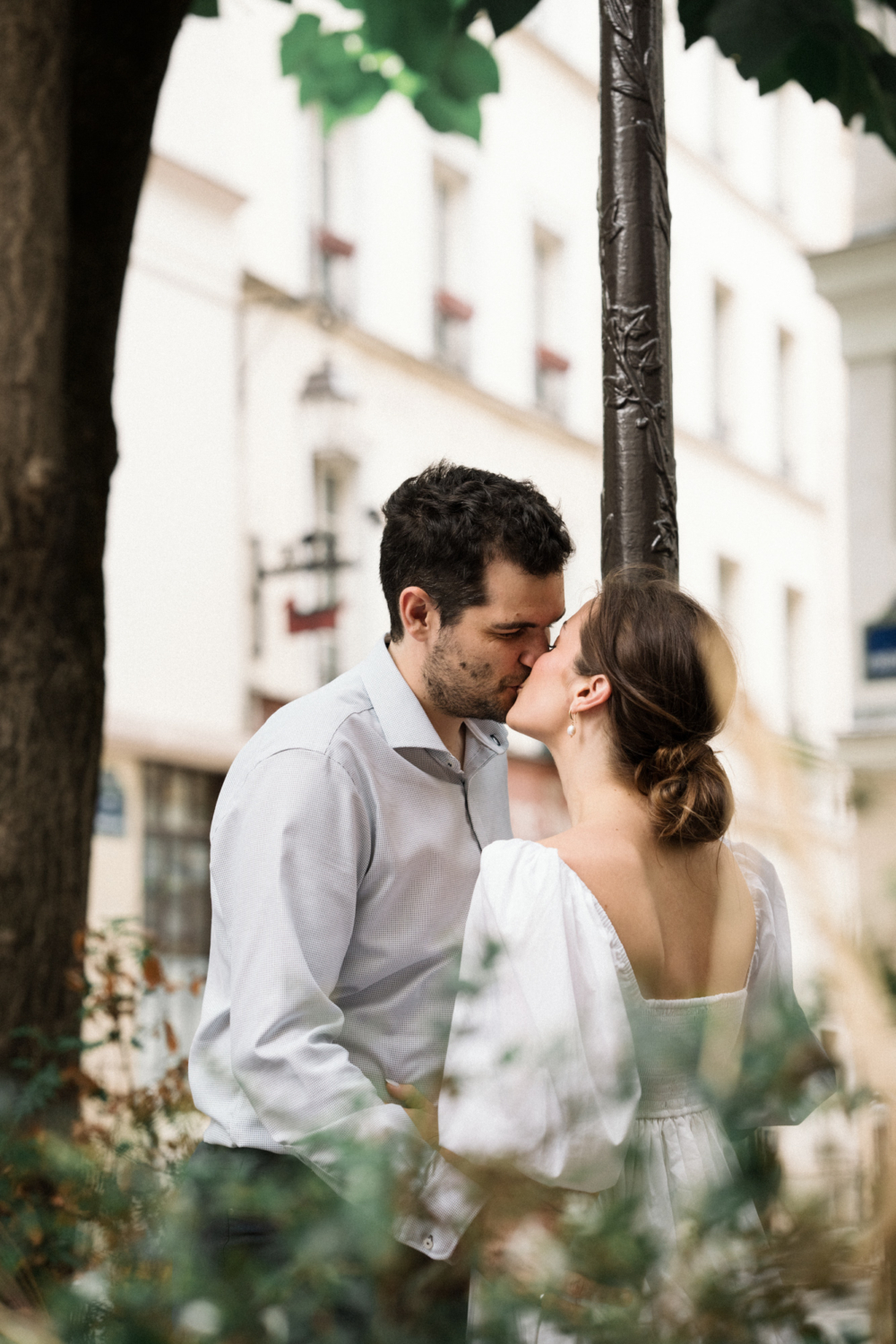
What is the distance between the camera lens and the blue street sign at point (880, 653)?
1006cm

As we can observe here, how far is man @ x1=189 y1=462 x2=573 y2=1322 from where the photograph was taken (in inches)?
90.0

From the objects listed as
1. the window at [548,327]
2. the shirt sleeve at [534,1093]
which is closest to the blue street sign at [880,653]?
the shirt sleeve at [534,1093]

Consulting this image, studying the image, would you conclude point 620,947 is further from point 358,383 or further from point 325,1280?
point 358,383

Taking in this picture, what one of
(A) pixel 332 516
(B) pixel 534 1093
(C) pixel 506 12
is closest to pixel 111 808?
(A) pixel 332 516

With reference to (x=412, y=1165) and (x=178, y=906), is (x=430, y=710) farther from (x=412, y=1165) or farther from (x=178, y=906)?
(x=178, y=906)

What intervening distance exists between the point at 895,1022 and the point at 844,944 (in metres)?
0.05

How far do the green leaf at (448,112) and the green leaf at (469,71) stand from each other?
6 centimetres

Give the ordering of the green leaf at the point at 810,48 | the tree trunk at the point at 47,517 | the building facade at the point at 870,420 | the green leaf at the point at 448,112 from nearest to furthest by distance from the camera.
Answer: the green leaf at the point at 810,48 → the tree trunk at the point at 47,517 → the green leaf at the point at 448,112 → the building facade at the point at 870,420

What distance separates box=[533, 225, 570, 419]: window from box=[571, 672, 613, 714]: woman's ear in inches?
647

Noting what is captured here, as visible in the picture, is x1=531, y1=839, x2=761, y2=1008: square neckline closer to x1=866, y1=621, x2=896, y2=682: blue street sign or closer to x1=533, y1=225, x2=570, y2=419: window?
x1=866, y1=621, x2=896, y2=682: blue street sign

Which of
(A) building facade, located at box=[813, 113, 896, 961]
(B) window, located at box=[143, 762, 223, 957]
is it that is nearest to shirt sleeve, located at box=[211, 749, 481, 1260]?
(A) building facade, located at box=[813, 113, 896, 961]

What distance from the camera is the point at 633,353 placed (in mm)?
2723

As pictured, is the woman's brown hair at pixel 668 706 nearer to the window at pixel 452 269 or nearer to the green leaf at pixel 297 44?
the green leaf at pixel 297 44

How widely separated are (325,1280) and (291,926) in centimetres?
123
